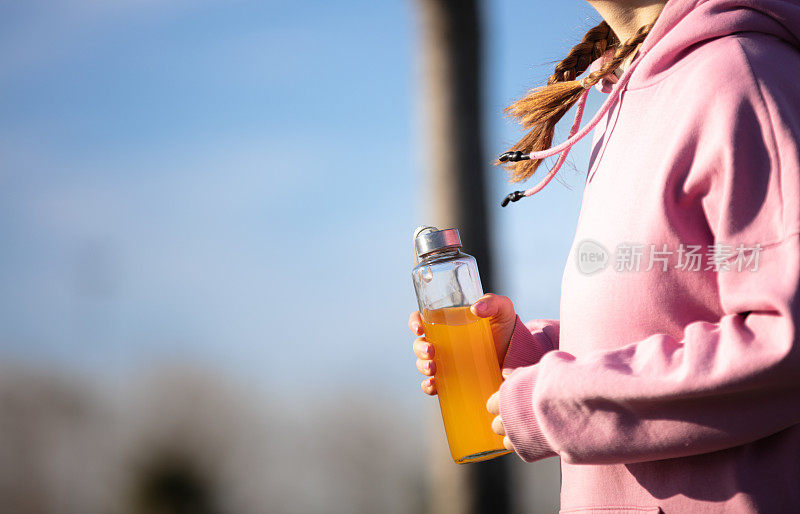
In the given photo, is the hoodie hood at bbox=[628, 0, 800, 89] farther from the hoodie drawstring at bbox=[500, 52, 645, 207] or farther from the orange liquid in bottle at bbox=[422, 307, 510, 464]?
the orange liquid in bottle at bbox=[422, 307, 510, 464]

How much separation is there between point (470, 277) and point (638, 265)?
1.40ft

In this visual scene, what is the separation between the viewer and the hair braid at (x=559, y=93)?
52.6 inches

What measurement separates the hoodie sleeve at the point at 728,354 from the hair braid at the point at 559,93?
1.16 ft

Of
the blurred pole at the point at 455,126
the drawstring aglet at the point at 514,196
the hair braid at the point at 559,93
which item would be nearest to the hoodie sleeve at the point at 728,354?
the hair braid at the point at 559,93

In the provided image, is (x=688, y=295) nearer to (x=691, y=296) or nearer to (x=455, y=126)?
(x=691, y=296)

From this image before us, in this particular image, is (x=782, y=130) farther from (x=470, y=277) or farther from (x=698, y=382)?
(x=470, y=277)

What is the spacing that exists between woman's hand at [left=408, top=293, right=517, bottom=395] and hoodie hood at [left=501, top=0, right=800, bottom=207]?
0.42 m

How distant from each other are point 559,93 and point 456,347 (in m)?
0.53

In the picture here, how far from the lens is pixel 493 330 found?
1434 mm

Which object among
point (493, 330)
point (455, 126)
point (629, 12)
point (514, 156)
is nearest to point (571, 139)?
point (514, 156)

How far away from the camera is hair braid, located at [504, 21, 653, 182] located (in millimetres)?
1337

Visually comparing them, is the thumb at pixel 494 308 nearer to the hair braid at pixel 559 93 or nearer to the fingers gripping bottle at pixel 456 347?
the fingers gripping bottle at pixel 456 347

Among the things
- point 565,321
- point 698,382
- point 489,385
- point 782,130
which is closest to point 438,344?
point 489,385

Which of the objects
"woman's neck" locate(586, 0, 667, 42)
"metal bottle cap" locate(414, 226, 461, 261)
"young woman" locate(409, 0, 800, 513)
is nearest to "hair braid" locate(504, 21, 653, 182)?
"woman's neck" locate(586, 0, 667, 42)
